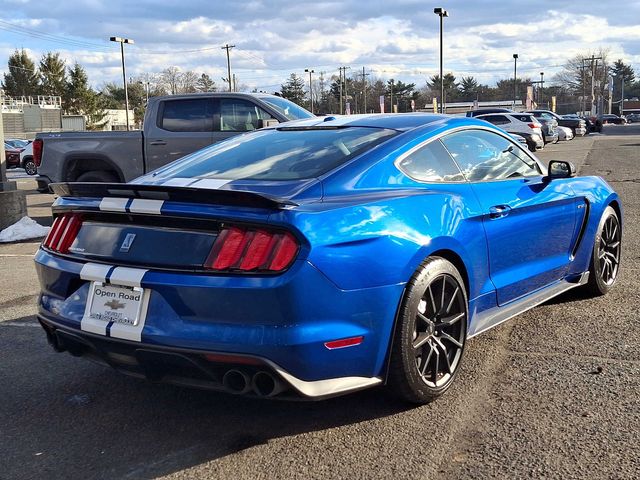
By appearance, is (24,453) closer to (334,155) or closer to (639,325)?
(334,155)

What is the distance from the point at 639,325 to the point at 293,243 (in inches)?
123

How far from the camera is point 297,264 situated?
288 centimetres

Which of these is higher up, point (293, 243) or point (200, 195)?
point (200, 195)

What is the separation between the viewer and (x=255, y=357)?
2848 millimetres

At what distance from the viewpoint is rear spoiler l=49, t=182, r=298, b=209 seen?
295 cm

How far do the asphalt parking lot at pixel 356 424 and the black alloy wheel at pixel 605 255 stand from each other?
779mm

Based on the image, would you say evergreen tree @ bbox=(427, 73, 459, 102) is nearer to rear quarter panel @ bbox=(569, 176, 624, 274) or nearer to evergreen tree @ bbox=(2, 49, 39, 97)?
evergreen tree @ bbox=(2, 49, 39, 97)

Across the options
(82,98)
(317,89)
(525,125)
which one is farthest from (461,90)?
(525,125)

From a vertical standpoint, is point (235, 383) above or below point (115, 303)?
below

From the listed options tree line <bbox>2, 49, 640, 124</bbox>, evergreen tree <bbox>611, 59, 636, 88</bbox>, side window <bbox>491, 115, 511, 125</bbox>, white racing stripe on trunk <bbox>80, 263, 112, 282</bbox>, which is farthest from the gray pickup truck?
evergreen tree <bbox>611, 59, 636, 88</bbox>

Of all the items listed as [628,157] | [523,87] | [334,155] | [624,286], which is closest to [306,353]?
[334,155]

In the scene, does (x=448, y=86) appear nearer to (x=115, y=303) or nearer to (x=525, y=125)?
(x=525, y=125)

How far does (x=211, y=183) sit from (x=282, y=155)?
1.79 ft

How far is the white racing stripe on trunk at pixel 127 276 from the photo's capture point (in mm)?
3068
